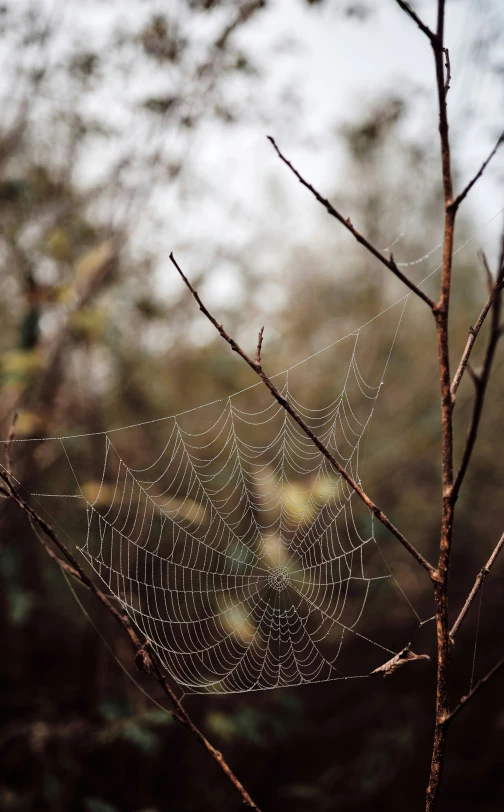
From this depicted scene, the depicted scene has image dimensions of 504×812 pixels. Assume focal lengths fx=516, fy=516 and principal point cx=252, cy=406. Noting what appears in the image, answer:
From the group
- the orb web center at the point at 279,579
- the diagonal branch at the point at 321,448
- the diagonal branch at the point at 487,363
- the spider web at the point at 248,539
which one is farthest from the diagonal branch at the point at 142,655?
the spider web at the point at 248,539

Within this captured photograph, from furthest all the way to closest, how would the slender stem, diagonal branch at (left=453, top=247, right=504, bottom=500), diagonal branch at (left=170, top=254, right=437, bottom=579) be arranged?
diagonal branch at (left=170, top=254, right=437, bottom=579) → the slender stem → diagonal branch at (left=453, top=247, right=504, bottom=500)

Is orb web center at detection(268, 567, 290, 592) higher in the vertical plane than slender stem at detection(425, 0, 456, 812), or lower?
higher

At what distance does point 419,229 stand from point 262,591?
17.2ft

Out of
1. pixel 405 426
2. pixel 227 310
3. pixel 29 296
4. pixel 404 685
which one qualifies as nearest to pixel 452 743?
pixel 404 685

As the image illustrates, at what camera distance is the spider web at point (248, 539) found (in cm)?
402

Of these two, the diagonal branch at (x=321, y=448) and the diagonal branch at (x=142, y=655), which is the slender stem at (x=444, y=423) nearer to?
the diagonal branch at (x=321, y=448)

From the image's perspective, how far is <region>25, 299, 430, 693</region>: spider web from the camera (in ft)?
13.2

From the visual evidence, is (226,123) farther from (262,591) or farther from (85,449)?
(262,591)

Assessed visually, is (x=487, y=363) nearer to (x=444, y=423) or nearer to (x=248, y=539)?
(x=444, y=423)

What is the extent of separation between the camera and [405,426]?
7.28 metres

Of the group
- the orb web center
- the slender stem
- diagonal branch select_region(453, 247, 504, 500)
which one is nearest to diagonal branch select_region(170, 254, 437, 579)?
the slender stem

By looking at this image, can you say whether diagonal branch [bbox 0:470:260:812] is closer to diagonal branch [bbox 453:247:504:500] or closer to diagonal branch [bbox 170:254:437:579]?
diagonal branch [bbox 170:254:437:579]

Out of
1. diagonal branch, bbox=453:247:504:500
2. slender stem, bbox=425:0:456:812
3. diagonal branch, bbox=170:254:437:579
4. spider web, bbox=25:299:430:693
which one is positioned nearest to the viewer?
diagonal branch, bbox=453:247:504:500

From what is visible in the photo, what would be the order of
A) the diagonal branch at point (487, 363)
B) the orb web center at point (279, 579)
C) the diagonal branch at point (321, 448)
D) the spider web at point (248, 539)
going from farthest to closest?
the spider web at point (248, 539)
the orb web center at point (279, 579)
the diagonal branch at point (321, 448)
the diagonal branch at point (487, 363)
